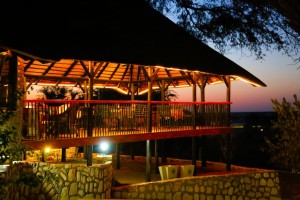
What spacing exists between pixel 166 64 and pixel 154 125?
9.49 feet

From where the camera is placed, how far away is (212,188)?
15.3 metres

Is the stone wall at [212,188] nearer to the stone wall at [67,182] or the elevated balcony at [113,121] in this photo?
the stone wall at [67,182]

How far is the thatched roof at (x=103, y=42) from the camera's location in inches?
441

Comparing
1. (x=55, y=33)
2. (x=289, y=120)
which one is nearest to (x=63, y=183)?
(x=55, y=33)

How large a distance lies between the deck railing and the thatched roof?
132 cm

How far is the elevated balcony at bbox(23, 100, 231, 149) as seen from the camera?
12127 mm

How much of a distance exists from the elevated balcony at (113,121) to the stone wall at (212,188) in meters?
1.69

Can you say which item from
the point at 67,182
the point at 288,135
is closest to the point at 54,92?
the point at 288,135

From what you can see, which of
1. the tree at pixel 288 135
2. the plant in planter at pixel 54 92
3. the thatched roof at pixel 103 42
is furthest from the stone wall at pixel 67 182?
the plant in planter at pixel 54 92

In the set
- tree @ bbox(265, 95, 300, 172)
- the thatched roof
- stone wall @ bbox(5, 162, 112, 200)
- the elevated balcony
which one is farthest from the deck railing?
tree @ bbox(265, 95, 300, 172)

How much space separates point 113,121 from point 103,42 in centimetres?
273

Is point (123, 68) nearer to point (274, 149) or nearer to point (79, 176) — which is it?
point (274, 149)

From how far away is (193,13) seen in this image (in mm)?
15148

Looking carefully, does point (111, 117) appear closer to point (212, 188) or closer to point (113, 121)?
point (113, 121)
